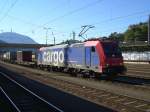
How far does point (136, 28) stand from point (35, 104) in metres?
117

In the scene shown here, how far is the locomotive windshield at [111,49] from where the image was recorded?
25.8 meters

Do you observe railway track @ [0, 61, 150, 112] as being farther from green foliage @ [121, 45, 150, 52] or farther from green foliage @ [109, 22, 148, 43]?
green foliage @ [109, 22, 148, 43]

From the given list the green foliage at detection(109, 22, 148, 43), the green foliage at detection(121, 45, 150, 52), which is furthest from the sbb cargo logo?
the green foliage at detection(109, 22, 148, 43)

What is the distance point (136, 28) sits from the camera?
426 ft

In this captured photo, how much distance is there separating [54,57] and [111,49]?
47.1ft

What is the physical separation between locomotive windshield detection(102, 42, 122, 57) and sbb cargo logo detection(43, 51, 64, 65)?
392 inches

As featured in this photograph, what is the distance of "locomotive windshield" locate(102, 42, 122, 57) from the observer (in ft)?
84.6

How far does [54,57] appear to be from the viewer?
3966 cm

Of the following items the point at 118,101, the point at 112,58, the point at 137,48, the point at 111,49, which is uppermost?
the point at 137,48

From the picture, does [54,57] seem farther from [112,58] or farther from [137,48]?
[137,48]

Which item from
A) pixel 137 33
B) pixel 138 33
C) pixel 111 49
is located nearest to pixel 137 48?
pixel 138 33

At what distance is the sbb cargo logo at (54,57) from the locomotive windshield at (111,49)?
392 inches

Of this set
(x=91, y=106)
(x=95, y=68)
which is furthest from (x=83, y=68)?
(x=91, y=106)

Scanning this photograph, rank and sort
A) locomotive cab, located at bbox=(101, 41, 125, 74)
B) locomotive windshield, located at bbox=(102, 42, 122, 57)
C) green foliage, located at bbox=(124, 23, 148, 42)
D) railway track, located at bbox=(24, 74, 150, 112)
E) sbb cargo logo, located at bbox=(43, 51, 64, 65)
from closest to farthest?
railway track, located at bbox=(24, 74, 150, 112), locomotive cab, located at bbox=(101, 41, 125, 74), locomotive windshield, located at bbox=(102, 42, 122, 57), sbb cargo logo, located at bbox=(43, 51, 64, 65), green foliage, located at bbox=(124, 23, 148, 42)
